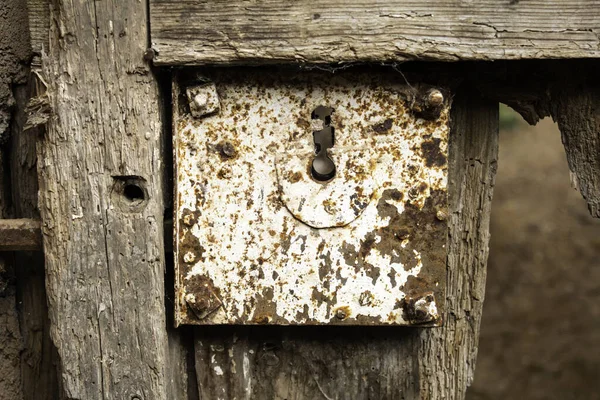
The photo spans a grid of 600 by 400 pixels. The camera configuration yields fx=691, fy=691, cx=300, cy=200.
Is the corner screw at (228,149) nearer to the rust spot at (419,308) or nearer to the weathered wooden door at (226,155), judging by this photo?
the weathered wooden door at (226,155)

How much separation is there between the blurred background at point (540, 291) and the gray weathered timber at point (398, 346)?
90.5 inches

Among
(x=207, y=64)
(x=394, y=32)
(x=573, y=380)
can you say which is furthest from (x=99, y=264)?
(x=573, y=380)

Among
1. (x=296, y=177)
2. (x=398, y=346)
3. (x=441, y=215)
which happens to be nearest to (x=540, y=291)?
(x=398, y=346)

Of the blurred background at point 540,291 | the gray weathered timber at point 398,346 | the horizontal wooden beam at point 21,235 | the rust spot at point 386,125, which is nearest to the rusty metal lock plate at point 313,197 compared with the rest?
the rust spot at point 386,125

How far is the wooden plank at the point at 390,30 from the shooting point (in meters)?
1.04

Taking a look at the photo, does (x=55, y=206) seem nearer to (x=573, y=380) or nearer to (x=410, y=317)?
(x=410, y=317)

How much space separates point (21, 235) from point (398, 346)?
2.26ft

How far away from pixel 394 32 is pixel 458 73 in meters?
0.17

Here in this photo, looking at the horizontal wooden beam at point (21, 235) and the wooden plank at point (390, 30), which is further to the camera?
the horizontal wooden beam at point (21, 235)

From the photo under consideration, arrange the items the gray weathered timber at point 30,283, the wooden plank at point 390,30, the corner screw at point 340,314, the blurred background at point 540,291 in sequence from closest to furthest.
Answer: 1. the wooden plank at point 390,30
2. the corner screw at point 340,314
3. the gray weathered timber at point 30,283
4. the blurred background at point 540,291

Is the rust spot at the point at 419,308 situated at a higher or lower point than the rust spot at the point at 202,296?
lower

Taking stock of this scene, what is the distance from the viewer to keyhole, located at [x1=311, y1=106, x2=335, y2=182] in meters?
1.14

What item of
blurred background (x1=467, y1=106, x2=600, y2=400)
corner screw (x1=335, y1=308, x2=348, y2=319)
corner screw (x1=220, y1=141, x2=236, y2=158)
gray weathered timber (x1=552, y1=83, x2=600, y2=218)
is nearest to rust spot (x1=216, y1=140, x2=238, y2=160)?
corner screw (x1=220, y1=141, x2=236, y2=158)

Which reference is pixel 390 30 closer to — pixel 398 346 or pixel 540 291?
pixel 398 346
